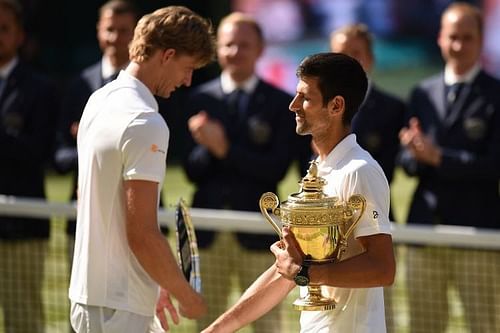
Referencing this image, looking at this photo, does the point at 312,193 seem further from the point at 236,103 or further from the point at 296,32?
the point at 296,32

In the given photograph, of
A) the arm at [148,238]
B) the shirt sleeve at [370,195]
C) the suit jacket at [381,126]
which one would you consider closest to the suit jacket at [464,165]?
the suit jacket at [381,126]

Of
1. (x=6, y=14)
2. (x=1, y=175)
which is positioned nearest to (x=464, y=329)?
(x=1, y=175)

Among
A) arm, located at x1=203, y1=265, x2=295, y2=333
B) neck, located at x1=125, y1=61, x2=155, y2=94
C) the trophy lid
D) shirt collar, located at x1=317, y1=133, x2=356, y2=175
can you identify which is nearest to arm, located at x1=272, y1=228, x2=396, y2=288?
the trophy lid

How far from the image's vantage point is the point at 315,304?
15.9 feet

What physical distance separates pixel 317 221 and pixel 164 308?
1.28 m

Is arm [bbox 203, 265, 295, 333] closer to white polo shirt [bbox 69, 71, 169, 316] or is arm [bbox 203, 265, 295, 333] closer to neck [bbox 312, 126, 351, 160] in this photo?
white polo shirt [bbox 69, 71, 169, 316]

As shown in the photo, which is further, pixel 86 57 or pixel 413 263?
pixel 86 57

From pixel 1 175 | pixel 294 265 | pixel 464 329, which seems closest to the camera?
pixel 294 265

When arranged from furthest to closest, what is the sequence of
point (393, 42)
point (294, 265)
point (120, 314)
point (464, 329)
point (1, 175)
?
point (393, 42) → point (1, 175) → point (464, 329) → point (120, 314) → point (294, 265)

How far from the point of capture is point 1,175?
902 centimetres

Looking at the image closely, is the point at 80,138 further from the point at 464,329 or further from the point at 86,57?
the point at 86,57

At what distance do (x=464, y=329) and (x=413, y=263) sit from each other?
1.82ft

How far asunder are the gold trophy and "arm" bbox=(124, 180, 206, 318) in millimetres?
578

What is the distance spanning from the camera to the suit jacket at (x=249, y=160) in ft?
27.8
